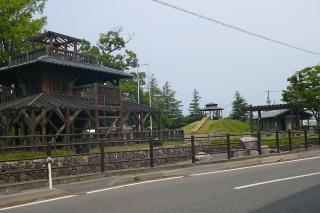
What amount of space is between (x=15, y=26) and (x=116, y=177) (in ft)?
78.6

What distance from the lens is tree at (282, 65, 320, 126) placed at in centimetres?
4059

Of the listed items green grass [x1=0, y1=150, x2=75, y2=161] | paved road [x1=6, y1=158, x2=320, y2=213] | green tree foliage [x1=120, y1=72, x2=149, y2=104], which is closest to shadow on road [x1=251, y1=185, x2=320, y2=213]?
paved road [x1=6, y1=158, x2=320, y2=213]

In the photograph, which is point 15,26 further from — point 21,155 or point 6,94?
point 21,155

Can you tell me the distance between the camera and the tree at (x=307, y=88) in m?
40.6

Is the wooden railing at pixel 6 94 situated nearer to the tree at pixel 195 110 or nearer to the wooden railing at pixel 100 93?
the wooden railing at pixel 100 93

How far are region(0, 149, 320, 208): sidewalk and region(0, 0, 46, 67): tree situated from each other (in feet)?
71.3

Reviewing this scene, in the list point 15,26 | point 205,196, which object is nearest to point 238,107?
point 15,26

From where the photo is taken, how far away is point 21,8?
35125 millimetres

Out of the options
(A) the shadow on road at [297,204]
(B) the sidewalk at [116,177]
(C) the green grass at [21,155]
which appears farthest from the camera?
(C) the green grass at [21,155]

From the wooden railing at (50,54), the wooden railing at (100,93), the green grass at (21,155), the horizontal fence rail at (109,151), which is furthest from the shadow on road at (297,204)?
the wooden railing at (50,54)

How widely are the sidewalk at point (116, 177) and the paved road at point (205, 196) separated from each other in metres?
0.18

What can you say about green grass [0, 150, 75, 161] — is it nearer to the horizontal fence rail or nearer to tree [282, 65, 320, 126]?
the horizontal fence rail

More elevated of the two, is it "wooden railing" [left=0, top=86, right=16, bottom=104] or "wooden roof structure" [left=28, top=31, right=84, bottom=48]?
"wooden roof structure" [left=28, top=31, right=84, bottom=48]

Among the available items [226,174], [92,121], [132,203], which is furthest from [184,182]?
[92,121]
